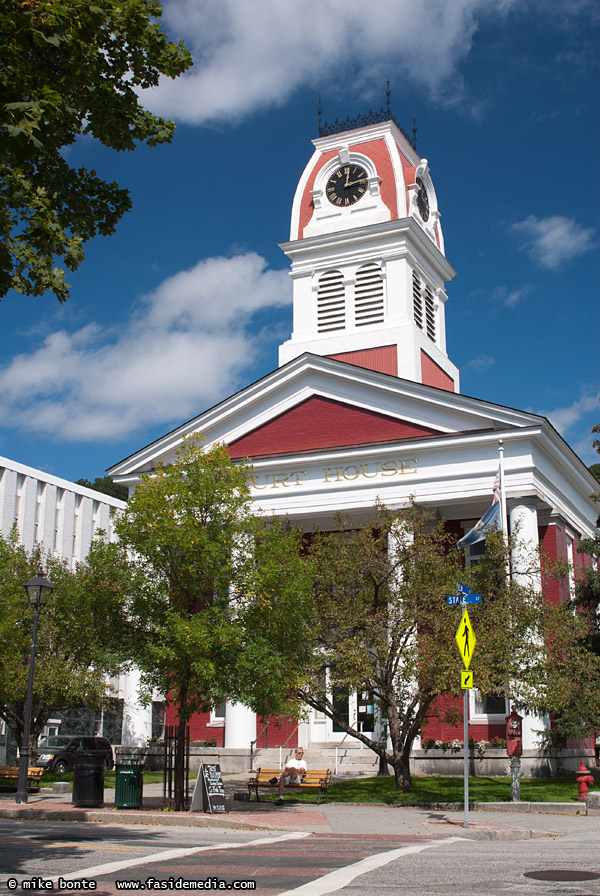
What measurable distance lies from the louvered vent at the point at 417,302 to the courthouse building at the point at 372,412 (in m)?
0.09

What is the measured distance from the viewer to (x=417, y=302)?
3872cm

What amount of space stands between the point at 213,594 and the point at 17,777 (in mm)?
9882

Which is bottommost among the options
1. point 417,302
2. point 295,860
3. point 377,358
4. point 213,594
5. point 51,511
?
point 295,860

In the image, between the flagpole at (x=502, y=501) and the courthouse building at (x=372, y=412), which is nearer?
the flagpole at (x=502, y=501)

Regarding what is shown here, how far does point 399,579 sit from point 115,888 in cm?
1441

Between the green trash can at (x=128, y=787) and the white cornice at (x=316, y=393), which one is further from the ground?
the white cornice at (x=316, y=393)

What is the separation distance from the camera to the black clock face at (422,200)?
41.1m

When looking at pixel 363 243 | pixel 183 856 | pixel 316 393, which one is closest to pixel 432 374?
pixel 363 243

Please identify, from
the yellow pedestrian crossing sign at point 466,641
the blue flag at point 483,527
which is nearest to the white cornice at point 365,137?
the blue flag at point 483,527

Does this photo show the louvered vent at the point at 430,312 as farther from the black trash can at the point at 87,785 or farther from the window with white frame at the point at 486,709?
the black trash can at the point at 87,785

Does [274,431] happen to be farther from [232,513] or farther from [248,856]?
[248,856]

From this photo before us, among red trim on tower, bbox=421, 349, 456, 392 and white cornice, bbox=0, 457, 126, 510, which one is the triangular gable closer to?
red trim on tower, bbox=421, 349, 456, 392

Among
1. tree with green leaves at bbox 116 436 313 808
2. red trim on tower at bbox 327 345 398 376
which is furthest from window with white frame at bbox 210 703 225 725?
red trim on tower at bbox 327 345 398 376

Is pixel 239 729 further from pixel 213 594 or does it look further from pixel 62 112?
pixel 62 112
